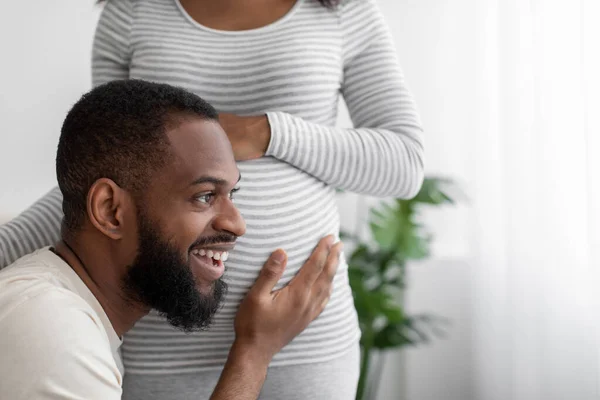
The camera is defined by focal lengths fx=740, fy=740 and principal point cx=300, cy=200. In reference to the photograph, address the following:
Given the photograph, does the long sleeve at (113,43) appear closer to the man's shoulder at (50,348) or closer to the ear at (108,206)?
the ear at (108,206)

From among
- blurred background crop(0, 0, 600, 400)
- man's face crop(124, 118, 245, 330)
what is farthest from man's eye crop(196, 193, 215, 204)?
blurred background crop(0, 0, 600, 400)

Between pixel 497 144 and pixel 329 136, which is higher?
pixel 329 136

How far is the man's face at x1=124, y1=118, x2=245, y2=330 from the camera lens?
0.94 meters

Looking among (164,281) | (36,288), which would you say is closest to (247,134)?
(164,281)

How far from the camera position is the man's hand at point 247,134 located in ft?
3.59

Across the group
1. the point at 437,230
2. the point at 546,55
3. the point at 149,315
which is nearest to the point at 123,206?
the point at 149,315

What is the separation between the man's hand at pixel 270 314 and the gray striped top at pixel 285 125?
2 centimetres

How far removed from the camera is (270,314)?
1070 millimetres

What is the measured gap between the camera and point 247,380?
39.8 inches

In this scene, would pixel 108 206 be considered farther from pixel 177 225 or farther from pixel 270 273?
pixel 270 273

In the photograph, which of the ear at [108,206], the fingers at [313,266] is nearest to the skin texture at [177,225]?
the ear at [108,206]

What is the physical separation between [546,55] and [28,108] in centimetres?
171

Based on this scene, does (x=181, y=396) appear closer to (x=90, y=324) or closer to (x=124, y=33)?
(x=90, y=324)

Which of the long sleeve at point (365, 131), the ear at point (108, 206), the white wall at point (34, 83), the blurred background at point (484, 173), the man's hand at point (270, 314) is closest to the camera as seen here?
the ear at point (108, 206)
